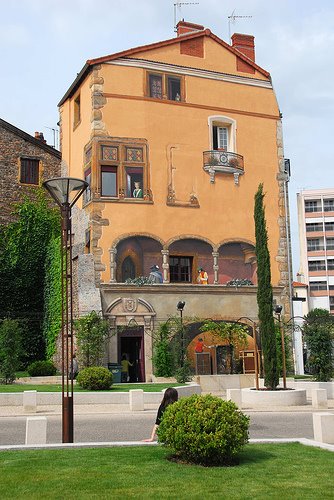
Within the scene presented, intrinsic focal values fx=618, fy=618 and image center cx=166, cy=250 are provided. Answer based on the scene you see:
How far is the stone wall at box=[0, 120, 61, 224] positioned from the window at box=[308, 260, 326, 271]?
4577 cm

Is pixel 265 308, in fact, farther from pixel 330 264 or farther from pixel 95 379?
pixel 330 264

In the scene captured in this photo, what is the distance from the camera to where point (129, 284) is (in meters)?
28.5

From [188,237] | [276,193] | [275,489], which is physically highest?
[276,193]

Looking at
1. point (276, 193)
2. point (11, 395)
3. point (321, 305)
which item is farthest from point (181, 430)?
point (321, 305)

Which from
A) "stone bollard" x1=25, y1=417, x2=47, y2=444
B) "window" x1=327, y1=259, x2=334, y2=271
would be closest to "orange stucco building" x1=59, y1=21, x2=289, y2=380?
"stone bollard" x1=25, y1=417, x2=47, y2=444

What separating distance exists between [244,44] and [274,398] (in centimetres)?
2260

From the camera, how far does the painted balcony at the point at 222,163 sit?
31.2 meters

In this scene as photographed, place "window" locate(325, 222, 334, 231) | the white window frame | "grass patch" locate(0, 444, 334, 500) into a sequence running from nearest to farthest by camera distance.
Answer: "grass patch" locate(0, 444, 334, 500) → the white window frame → "window" locate(325, 222, 334, 231)

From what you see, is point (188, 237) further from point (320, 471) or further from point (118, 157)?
point (320, 471)

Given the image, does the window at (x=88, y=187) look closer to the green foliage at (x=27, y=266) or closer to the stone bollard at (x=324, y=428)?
the green foliage at (x=27, y=266)

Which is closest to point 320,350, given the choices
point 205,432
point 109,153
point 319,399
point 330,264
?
point 319,399

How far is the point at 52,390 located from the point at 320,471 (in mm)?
14406

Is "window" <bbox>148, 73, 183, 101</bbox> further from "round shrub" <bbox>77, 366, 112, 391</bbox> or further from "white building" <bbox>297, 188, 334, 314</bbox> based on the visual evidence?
"white building" <bbox>297, 188, 334, 314</bbox>

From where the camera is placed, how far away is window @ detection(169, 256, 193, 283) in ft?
98.2
